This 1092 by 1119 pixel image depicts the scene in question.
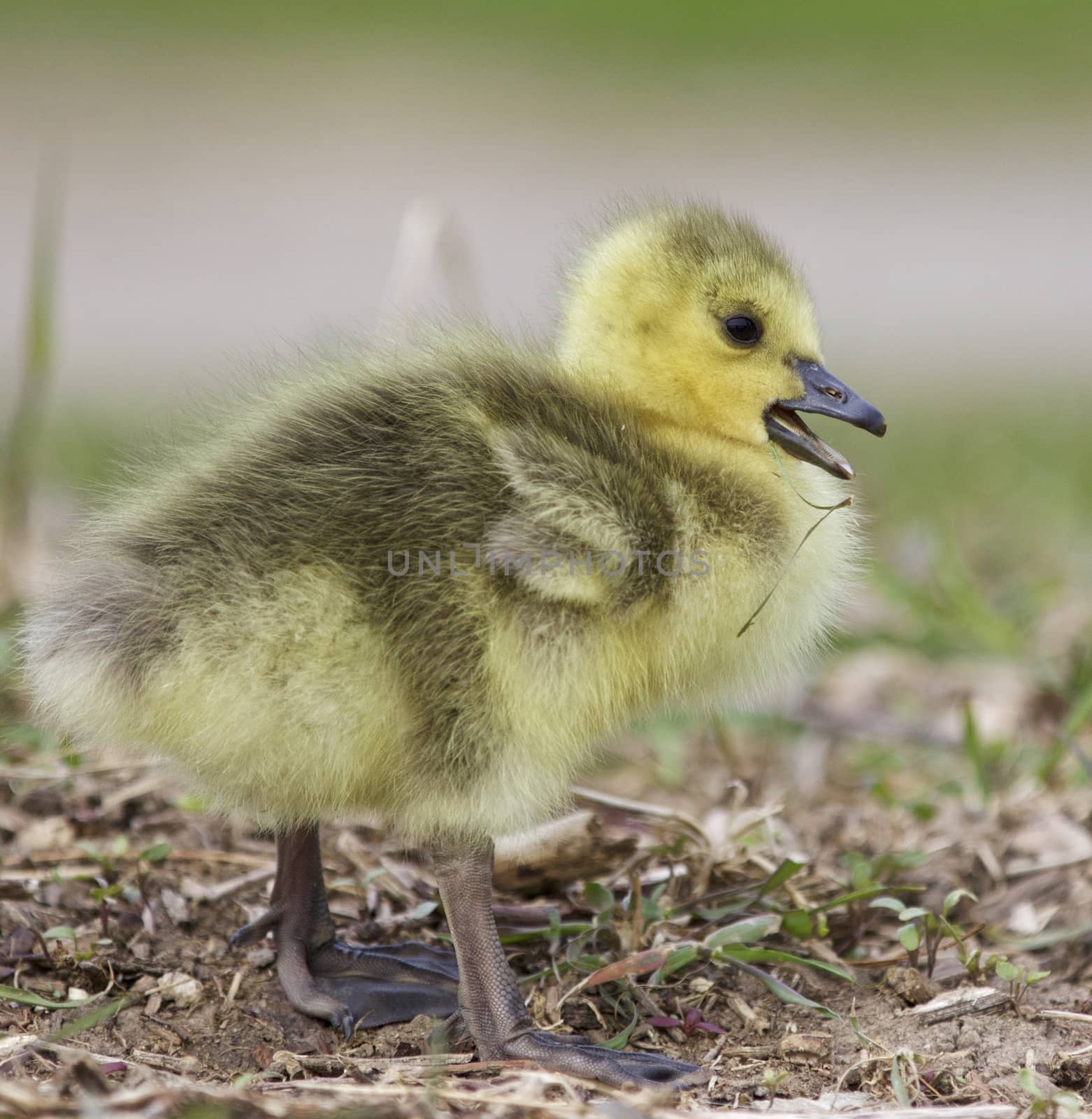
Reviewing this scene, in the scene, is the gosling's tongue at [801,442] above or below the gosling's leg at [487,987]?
above

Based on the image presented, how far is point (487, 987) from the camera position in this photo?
233 cm

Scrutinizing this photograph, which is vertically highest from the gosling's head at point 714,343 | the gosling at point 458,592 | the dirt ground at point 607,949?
the gosling's head at point 714,343

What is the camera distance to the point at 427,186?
497 inches

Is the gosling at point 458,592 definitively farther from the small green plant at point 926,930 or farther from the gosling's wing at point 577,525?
the small green plant at point 926,930

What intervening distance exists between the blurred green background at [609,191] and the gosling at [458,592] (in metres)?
1.53

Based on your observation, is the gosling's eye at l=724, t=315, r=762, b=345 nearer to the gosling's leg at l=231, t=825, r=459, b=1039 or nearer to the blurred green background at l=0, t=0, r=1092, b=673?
the gosling's leg at l=231, t=825, r=459, b=1039

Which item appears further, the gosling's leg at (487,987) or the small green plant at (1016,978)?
the small green plant at (1016,978)

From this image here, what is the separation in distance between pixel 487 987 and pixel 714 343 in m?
1.04

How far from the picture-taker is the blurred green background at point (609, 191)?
539 cm

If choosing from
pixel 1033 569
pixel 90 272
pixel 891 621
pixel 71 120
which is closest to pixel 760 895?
pixel 891 621

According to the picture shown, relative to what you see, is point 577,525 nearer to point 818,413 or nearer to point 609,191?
point 818,413

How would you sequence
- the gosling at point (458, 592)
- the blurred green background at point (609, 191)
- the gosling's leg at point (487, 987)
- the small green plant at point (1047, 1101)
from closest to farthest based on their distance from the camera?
the small green plant at point (1047, 1101) < the gosling at point (458, 592) < the gosling's leg at point (487, 987) < the blurred green background at point (609, 191)

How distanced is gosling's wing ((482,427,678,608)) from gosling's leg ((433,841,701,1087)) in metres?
0.41

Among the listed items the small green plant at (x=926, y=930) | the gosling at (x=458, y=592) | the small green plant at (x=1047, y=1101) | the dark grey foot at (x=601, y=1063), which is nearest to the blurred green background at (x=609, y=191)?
the small green plant at (x=926, y=930)
